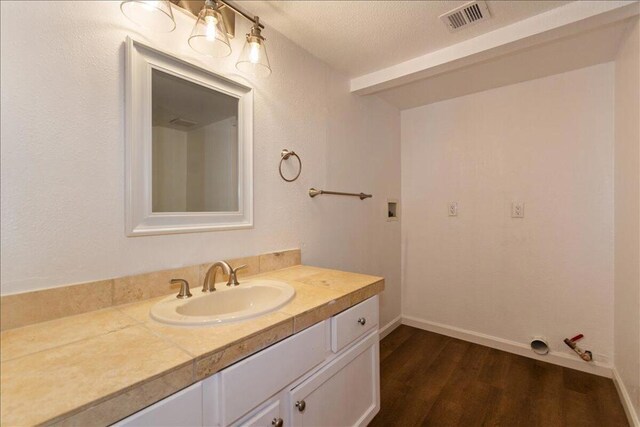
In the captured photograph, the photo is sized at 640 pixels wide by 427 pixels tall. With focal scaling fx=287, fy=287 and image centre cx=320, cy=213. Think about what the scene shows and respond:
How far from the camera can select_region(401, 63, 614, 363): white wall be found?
191 cm

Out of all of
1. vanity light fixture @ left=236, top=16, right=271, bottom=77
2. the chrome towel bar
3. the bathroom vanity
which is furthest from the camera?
the chrome towel bar

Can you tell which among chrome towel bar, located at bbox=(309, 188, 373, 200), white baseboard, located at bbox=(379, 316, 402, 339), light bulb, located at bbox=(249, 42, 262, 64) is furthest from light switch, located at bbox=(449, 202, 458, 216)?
light bulb, located at bbox=(249, 42, 262, 64)

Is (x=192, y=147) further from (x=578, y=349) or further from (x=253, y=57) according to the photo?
(x=578, y=349)

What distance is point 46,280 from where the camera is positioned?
0.85 meters

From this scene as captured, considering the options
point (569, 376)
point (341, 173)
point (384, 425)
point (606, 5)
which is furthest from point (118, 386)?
point (569, 376)

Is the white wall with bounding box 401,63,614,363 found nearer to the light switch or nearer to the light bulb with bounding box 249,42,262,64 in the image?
the light switch

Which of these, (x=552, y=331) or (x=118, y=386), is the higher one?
(x=118, y=386)

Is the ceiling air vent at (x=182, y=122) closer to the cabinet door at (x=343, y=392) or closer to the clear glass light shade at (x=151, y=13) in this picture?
the clear glass light shade at (x=151, y=13)

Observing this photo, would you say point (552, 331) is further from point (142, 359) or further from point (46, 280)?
point (46, 280)

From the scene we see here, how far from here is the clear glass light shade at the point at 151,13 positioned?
0.95 meters

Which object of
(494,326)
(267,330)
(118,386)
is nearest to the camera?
(118,386)

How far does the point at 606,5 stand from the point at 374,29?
1016mm

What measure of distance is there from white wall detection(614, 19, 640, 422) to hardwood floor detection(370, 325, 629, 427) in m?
0.21

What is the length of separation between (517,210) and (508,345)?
40.9 inches
